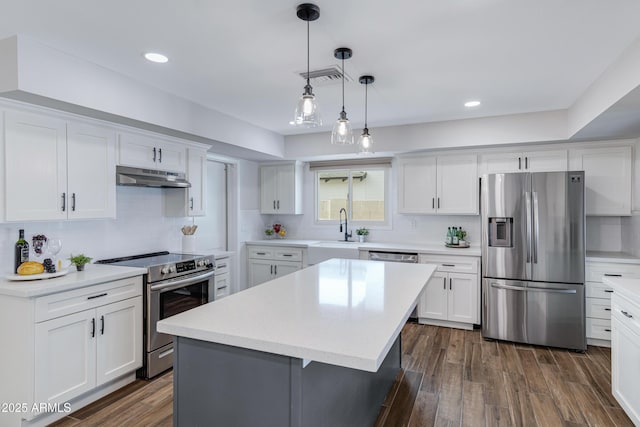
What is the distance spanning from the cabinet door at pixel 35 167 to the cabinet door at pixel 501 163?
4167mm

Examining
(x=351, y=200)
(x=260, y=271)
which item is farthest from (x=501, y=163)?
(x=260, y=271)

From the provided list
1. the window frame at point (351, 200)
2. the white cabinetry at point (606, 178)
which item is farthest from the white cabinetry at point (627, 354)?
the window frame at point (351, 200)

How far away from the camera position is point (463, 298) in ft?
13.8

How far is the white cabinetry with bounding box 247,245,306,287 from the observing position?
5.03 meters

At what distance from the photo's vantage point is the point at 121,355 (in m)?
2.82

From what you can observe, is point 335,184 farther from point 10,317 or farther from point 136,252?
point 10,317

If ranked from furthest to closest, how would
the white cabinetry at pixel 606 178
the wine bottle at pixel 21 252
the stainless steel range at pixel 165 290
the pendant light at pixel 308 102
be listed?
the white cabinetry at pixel 606 178, the stainless steel range at pixel 165 290, the wine bottle at pixel 21 252, the pendant light at pixel 308 102

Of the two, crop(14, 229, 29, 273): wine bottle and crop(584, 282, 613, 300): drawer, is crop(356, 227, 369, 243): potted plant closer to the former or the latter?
crop(584, 282, 613, 300): drawer

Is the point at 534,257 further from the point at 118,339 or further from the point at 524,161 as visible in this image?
the point at 118,339

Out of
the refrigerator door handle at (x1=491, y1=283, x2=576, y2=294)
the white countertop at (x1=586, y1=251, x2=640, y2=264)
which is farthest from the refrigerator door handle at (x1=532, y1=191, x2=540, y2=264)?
the white countertop at (x1=586, y1=251, x2=640, y2=264)

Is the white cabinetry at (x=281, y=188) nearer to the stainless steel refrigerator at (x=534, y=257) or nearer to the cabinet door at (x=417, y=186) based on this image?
the cabinet door at (x=417, y=186)

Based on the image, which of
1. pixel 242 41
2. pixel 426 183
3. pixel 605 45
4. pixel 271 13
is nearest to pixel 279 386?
pixel 271 13

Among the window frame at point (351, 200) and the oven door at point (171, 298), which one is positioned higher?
the window frame at point (351, 200)

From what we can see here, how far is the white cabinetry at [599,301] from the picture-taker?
360 cm
